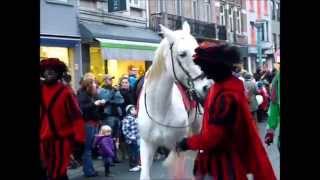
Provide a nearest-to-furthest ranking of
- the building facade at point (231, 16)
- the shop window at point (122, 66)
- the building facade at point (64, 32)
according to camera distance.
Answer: the building facade at point (231, 16) → the building facade at point (64, 32) → the shop window at point (122, 66)

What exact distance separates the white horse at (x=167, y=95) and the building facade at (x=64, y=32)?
342 cm

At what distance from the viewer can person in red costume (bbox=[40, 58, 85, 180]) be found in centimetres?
357

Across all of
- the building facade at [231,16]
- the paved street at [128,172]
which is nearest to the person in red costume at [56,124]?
the paved street at [128,172]

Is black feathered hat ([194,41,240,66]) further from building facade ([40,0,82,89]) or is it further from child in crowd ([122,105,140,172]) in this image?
building facade ([40,0,82,89])

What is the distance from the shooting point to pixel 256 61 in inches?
488

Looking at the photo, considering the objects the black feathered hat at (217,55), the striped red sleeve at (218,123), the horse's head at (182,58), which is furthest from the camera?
the horse's head at (182,58)

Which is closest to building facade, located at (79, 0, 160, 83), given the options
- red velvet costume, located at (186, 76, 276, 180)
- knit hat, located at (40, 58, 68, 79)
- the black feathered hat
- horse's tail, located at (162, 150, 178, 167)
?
horse's tail, located at (162, 150, 178, 167)

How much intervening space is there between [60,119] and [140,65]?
574 cm

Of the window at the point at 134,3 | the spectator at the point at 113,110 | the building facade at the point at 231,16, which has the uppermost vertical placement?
the window at the point at 134,3

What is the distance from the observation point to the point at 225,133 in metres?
2.88

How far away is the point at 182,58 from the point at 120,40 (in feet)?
19.8

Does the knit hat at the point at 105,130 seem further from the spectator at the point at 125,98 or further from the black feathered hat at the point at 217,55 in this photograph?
the black feathered hat at the point at 217,55

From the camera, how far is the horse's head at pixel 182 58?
418cm
